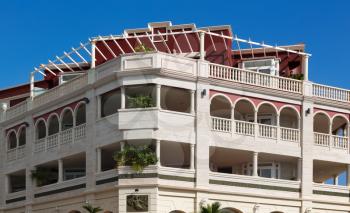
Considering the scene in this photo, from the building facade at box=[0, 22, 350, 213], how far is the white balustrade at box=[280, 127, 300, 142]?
7cm

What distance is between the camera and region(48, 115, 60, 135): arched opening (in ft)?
207

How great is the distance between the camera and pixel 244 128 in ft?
186

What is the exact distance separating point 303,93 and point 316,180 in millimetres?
10271

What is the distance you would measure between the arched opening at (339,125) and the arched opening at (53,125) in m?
20.8

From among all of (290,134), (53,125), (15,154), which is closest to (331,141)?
(290,134)

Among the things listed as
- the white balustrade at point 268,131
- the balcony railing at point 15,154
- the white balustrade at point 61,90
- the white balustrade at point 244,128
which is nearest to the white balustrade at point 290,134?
the white balustrade at point 268,131

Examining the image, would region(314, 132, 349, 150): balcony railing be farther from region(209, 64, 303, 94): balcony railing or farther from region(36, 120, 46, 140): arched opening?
region(36, 120, 46, 140): arched opening

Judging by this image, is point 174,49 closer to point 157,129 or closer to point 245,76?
point 245,76

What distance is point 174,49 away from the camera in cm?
6206

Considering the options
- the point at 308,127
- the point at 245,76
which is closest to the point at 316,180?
the point at 308,127

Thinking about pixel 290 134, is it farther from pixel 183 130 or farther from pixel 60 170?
pixel 60 170

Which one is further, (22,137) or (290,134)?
(22,137)

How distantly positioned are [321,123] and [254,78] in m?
8.58

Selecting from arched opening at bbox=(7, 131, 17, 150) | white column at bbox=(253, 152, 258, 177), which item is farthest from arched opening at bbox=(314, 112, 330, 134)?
arched opening at bbox=(7, 131, 17, 150)
